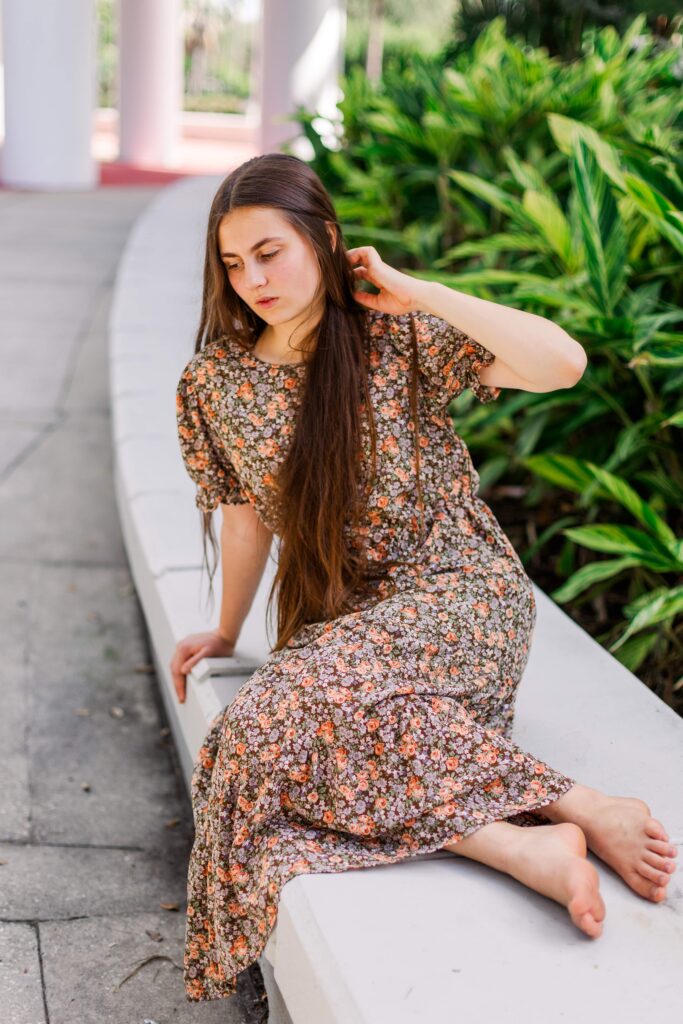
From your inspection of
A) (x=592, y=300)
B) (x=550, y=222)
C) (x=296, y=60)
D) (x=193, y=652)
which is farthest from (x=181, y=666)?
(x=296, y=60)

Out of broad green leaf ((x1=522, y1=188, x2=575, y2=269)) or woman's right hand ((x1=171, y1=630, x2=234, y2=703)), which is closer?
woman's right hand ((x1=171, y1=630, x2=234, y2=703))

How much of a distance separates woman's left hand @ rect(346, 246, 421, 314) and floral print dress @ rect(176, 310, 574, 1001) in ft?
0.23

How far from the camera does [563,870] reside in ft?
4.95

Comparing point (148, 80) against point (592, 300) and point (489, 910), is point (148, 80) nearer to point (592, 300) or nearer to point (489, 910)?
point (592, 300)

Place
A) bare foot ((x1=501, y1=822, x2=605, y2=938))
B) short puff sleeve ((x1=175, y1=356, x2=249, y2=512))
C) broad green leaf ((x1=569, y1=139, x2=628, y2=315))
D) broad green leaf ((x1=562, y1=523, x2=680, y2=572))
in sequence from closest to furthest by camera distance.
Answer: bare foot ((x1=501, y1=822, x2=605, y2=938))
short puff sleeve ((x1=175, y1=356, x2=249, y2=512))
broad green leaf ((x1=562, y1=523, x2=680, y2=572))
broad green leaf ((x1=569, y1=139, x2=628, y2=315))

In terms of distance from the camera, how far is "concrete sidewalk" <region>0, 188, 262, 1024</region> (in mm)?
1907

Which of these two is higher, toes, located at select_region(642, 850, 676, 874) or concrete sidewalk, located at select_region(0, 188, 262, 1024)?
toes, located at select_region(642, 850, 676, 874)

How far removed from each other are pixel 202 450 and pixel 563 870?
3.25 ft

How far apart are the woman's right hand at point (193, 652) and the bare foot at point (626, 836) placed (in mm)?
749

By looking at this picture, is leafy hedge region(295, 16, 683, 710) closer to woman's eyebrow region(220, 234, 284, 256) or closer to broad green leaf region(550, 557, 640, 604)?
broad green leaf region(550, 557, 640, 604)

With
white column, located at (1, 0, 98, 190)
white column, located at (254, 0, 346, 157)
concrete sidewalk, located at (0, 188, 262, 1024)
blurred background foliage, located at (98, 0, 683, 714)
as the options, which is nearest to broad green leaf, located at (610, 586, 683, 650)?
blurred background foliage, located at (98, 0, 683, 714)

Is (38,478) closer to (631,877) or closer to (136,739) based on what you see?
(136,739)

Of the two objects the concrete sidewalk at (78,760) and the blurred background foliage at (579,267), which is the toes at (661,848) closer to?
the blurred background foliage at (579,267)

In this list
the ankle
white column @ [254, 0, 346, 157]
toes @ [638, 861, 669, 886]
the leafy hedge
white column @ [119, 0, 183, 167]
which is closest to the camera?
toes @ [638, 861, 669, 886]
